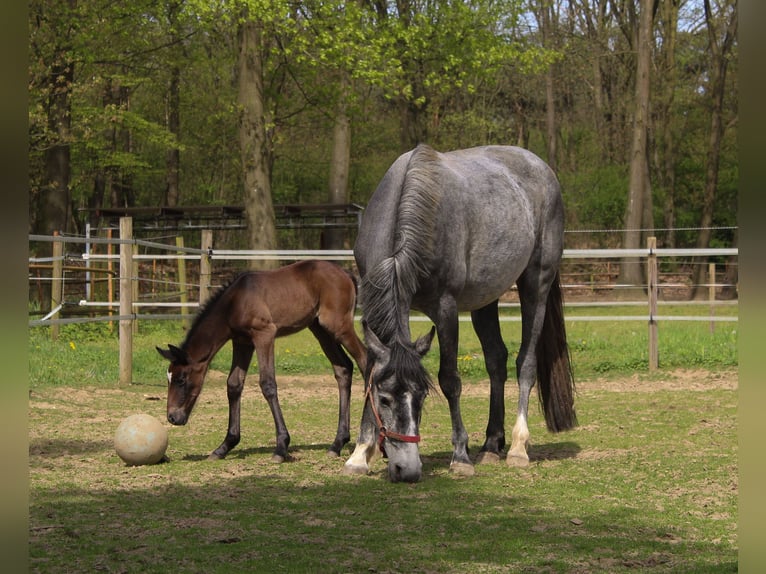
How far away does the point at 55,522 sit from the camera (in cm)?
447

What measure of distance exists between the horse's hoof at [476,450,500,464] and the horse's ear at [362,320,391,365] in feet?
4.85

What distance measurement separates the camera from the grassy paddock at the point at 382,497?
3.83m

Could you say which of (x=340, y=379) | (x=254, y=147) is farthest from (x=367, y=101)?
(x=340, y=379)

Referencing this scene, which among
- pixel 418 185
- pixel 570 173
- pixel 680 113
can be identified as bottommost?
pixel 418 185

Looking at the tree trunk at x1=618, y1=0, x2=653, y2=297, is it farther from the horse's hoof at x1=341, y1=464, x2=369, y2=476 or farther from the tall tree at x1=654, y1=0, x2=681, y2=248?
the horse's hoof at x1=341, y1=464, x2=369, y2=476

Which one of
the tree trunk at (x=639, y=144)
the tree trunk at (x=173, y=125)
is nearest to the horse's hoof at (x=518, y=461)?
the tree trunk at (x=639, y=144)

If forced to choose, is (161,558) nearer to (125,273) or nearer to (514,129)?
(125,273)

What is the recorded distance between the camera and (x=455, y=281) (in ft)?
19.3

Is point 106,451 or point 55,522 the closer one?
point 55,522

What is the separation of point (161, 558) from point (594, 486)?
270cm

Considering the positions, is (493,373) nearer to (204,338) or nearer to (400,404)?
(400,404)

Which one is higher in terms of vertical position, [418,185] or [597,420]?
[418,185]

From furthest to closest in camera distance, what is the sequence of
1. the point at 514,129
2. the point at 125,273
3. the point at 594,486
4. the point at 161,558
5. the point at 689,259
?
the point at 514,129
the point at 689,259
the point at 125,273
the point at 594,486
the point at 161,558
